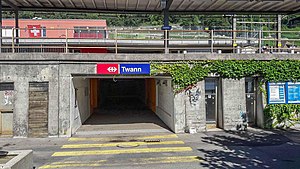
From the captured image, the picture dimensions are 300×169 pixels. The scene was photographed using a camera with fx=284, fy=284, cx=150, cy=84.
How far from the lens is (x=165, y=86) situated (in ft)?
53.3

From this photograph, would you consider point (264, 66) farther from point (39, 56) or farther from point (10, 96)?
point (10, 96)

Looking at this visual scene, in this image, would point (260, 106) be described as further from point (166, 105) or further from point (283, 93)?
point (166, 105)

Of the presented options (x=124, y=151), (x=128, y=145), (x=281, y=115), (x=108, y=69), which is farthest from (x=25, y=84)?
(x=281, y=115)

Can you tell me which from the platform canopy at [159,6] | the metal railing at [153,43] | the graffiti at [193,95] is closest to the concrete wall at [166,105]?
Result: the graffiti at [193,95]

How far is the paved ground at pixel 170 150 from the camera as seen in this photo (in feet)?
29.8

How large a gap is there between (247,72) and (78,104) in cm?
912

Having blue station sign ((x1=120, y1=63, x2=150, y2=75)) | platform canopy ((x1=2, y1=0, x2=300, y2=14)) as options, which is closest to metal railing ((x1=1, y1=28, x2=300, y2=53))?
blue station sign ((x1=120, y1=63, x2=150, y2=75))

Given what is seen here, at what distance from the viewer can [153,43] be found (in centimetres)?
2981

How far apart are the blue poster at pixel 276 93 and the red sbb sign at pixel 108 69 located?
775 cm

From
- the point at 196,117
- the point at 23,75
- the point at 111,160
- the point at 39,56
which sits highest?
the point at 39,56

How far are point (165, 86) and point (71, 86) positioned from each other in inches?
212

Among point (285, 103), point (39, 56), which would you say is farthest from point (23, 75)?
point (285, 103)

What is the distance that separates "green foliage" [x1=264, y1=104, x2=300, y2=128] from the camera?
14.4m

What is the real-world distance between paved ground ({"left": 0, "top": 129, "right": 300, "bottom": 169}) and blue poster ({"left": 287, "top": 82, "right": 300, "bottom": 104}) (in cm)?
167
